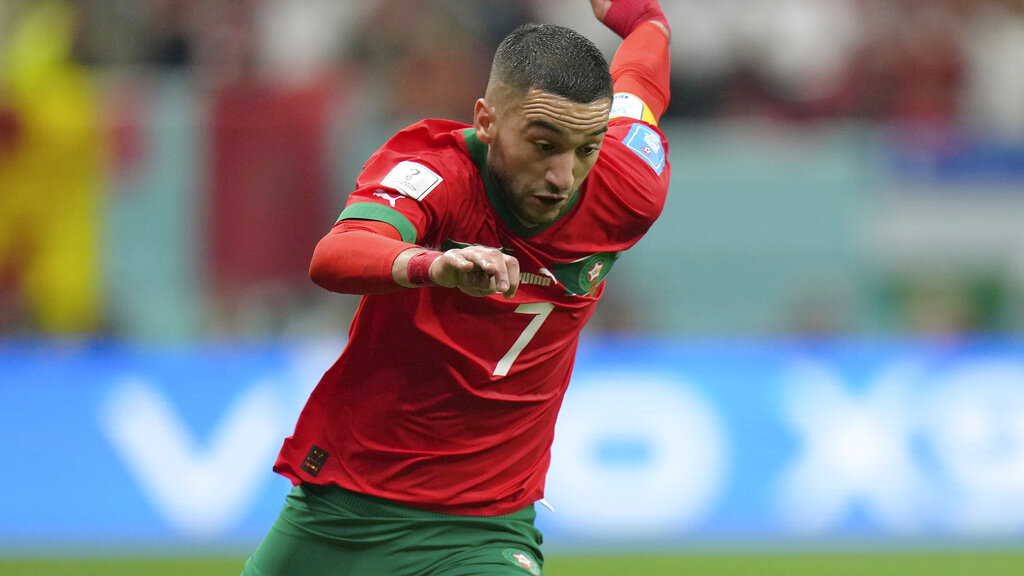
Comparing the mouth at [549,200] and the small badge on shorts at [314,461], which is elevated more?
the mouth at [549,200]

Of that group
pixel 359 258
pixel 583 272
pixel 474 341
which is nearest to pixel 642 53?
pixel 583 272

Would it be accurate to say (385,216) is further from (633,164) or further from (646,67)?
(646,67)

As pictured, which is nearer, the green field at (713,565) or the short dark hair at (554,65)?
the short dark hair at (554,65)

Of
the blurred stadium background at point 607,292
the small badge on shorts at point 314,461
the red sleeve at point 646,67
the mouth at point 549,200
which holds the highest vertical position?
the blurred stadium background at point 607,292

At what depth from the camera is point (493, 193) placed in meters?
3.62

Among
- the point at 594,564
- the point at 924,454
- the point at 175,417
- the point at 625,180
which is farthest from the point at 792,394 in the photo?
the point at 625,180

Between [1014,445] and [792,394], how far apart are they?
143 centimetres

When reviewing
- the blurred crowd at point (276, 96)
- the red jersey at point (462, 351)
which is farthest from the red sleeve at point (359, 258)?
the blurred crowd at point (276, 96)

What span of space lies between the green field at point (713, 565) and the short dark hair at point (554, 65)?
4625mm

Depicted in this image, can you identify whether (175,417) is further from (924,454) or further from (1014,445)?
(1014,445)

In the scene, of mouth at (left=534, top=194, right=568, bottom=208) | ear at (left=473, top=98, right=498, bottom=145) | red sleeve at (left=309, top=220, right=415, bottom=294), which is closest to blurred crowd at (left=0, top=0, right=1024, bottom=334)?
ear at (left=473, top=98, right=498, bottom=145)

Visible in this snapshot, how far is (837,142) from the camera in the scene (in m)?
10.5

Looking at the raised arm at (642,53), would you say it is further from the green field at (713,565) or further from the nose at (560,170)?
the green field at (713,565)

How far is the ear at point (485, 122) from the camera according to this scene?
357 centimetres
